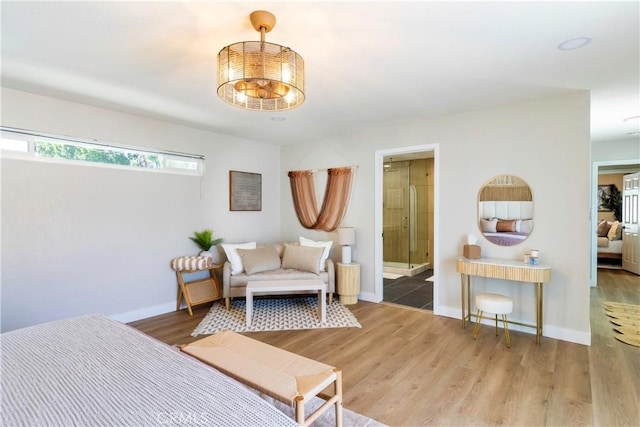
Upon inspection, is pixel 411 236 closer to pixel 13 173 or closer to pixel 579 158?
pixel 579 158

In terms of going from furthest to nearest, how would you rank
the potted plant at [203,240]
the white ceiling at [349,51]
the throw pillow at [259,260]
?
the potted plant at [203,240] < the throw pillow at [259,260] < the white ceiling at [349,51]

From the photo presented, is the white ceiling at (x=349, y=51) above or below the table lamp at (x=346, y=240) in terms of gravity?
above

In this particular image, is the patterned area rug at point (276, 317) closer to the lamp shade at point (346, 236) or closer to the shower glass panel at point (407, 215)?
the lamp shade at point (346, 236)

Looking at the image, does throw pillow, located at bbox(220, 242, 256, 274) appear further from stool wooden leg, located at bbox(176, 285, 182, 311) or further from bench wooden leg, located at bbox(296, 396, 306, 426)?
bench wooden leg, located at bbox(296, 396, 306, 426)

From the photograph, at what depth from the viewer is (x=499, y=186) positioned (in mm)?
3574

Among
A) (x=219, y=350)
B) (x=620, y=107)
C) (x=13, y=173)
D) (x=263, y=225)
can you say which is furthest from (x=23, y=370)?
(x=620, y=107)

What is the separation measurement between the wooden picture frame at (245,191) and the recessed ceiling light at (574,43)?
4.13 m

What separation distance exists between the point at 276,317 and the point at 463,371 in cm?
216

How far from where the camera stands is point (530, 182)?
3395 millimetres

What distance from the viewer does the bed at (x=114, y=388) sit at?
42.7 inches

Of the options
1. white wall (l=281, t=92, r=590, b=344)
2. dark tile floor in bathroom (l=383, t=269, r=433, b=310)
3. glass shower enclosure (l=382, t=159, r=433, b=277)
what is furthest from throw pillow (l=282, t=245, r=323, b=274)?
glass shower enclosure (l=382, t=159, r=433, b=277)

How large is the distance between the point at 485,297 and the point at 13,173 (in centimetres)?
481

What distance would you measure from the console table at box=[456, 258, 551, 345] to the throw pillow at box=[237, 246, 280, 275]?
2426mm

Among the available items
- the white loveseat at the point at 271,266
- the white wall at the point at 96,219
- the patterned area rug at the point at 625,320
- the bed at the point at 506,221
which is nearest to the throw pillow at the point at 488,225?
the bed at the point at 506,221
